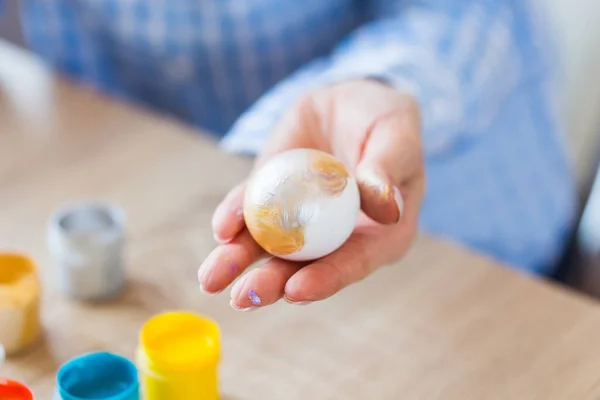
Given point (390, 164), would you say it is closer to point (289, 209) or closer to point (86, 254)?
point (289, 209)

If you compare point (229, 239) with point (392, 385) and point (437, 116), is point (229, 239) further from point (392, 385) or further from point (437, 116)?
point (437, 116)

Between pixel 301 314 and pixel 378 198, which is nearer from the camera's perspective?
pixel 378 198

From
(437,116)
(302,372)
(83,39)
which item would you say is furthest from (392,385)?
(83,39)

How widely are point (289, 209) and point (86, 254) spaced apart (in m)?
0.21

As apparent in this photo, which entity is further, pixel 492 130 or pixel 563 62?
pixel 563 62

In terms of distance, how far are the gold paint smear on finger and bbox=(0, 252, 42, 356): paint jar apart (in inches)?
9.6

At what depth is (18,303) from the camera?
1.87ft

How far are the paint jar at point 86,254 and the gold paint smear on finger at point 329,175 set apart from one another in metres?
0.21

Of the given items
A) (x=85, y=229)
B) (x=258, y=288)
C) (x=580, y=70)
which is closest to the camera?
(x=258, y=288)

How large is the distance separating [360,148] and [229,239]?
0.15 m

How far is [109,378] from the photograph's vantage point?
20.8 inches

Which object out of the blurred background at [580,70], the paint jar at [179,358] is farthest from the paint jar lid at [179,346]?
the blurred background at [580,70]

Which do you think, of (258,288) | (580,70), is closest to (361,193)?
(258,288)

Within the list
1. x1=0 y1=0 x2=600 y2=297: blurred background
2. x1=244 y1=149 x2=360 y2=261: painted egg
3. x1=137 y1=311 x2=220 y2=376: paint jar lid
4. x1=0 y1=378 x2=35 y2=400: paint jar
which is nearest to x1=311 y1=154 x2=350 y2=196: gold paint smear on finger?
x1=244 y1=149 x2=360 y2=261: painted egg
